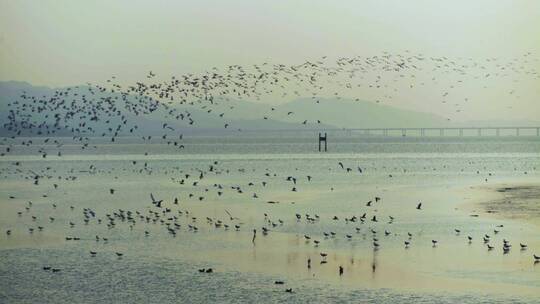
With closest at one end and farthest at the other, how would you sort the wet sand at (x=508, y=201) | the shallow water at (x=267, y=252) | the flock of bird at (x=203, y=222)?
the shallow water at (x=267, y=252) → the flock of bird at (x=203, y=222) → the wet sand at (x=508, y=201)

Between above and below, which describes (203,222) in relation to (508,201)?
below

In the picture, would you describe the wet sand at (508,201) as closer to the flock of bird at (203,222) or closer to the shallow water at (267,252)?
the shallow water at (267,252)

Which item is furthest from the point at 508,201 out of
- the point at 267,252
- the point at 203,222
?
the point at 267,252

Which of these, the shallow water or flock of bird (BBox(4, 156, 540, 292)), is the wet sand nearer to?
the shallow water

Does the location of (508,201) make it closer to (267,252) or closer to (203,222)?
(203,222)

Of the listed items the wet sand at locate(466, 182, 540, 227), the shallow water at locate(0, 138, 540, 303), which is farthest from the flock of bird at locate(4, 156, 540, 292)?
the wet sand at locate(466, 182, 540, 227)

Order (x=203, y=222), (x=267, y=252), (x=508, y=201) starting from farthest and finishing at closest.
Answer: (x=508, y=201)
(x=203, y=222)
(x=267, y=252)

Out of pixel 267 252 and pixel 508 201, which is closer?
pixel 267 252

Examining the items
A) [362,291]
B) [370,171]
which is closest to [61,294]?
[362,291]

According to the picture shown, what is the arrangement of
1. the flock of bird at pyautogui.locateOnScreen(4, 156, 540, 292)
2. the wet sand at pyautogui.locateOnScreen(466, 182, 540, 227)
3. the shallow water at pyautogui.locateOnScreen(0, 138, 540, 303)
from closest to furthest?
the shallow water at pyautogui.locateOnScreen(0, 138, 540, 303)
the flock of bird at pyautogui.locateOnScreen(4, 156, 540, 292)
the wet sand at pyautogui.locateOnScreen(466, 182, 540, 227)

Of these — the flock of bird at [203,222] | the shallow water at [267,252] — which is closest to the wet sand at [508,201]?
the shallow water at [267,252]

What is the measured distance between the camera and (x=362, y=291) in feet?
74.0

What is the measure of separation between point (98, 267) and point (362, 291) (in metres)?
7.50

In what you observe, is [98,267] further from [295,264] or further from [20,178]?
[20,178]
